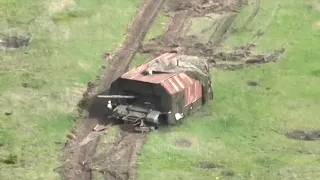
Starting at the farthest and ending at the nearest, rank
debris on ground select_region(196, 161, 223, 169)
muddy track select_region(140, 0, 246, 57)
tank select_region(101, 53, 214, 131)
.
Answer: muddy track select_region(140, 0, 246, 57) → tank select_region(101, 53, 214, 131) → debris on ground select_region(196, 161, 223, 169)

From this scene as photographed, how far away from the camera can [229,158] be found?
114ft

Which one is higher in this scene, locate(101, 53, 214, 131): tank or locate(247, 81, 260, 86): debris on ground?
locate(101, 53, 214, 131): tank

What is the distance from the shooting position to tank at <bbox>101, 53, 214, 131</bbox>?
36656mm

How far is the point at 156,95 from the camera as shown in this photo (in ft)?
120

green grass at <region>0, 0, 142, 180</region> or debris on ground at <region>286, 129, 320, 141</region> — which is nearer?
green grass at <region>0, 0, 142, 180</region>

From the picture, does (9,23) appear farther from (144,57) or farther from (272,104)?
(272,104)

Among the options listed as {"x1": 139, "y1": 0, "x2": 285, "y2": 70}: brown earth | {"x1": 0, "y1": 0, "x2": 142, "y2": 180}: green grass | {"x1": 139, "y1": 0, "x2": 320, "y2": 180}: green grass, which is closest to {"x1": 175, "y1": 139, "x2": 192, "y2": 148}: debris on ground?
{"x1": 139, "y1": 0, "x2": 320, "y2": 180}: green grass

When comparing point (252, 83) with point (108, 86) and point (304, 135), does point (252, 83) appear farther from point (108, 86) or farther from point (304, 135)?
point (108, 86)

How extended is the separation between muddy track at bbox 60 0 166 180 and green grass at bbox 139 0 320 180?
6.26 feet

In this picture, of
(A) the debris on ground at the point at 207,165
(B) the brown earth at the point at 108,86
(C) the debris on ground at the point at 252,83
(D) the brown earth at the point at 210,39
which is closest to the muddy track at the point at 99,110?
(B) the brown earth at the point at 108,86

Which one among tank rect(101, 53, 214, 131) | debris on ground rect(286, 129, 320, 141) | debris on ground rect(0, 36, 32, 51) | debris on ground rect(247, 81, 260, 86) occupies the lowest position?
debris on ground rect(286, 129, 320, 141)

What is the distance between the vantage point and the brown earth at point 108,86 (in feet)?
112

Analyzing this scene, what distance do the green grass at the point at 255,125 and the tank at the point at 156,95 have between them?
2.66 feet

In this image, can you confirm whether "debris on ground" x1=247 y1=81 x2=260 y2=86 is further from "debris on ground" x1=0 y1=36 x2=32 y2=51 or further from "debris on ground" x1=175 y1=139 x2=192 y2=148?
"debris on ground" x1=0 y1=36 x2=32 y2=51
